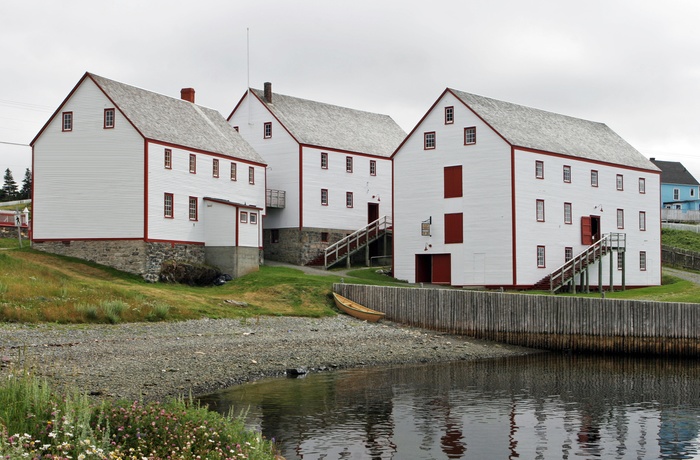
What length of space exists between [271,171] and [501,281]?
64.7ft

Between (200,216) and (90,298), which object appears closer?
(90,298)

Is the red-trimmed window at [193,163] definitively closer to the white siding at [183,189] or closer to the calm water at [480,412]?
the white siding at [183,189]

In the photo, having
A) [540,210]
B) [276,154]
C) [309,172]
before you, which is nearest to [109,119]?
[276,154]

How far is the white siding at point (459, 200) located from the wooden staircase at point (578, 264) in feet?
8.89

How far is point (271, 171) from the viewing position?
61.9 m

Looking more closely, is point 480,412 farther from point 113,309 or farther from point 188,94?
point 188,94

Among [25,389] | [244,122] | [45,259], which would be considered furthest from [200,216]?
[25,389]

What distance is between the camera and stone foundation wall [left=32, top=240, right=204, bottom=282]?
155 feet

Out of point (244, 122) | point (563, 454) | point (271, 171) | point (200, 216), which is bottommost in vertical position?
point (563, 454)

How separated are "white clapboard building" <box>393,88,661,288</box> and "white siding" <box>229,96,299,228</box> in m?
8.41

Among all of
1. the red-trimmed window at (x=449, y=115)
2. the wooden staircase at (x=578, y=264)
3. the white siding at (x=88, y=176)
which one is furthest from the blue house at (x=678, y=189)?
the white siding at (x=88, y=176)

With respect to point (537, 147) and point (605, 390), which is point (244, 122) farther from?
point (605, 390)

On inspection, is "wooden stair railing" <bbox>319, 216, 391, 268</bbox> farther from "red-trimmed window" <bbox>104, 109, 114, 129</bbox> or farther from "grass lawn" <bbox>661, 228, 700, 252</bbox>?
"grass lawn" <bbox>661, 228, 700, 252</bbox>

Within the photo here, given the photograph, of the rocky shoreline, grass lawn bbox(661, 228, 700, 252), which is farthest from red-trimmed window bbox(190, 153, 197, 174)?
grass lawn bbox(661, 228, 700, 252)
